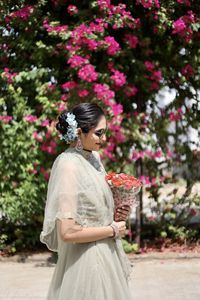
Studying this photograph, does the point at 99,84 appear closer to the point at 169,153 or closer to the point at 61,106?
the point at 61,106

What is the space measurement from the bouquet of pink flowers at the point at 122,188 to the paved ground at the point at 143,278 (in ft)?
8.42

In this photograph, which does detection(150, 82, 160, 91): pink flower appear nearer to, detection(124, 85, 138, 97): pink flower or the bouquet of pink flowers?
detection(124, 85, 138, 97): pink flower

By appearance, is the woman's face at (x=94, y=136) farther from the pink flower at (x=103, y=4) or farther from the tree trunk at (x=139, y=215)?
the tree trunk at (x=139, y=215)

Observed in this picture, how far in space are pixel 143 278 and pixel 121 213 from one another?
10.8ft

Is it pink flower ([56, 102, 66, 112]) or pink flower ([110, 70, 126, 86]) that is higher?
pink flower ([110, 70, 126, 86])

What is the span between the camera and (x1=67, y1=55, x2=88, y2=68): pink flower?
648 cm

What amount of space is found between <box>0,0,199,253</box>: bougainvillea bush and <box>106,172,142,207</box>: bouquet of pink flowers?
3522 millimetres

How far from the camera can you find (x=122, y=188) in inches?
117

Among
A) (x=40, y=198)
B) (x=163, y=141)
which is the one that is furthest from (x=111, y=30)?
(x=40, y=198)

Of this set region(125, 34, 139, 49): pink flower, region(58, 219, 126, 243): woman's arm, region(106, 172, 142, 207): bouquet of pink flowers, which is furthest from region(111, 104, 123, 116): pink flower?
region(58, 219, 126, 243): woman's arm

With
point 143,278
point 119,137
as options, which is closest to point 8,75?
point 119,137

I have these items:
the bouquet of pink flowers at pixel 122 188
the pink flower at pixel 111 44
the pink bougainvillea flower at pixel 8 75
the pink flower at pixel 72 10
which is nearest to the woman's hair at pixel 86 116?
the bouquet of pink flowers at pixel 122 188

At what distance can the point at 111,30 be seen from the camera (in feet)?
23.0

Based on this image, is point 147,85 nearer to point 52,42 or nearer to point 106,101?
point 106,101
